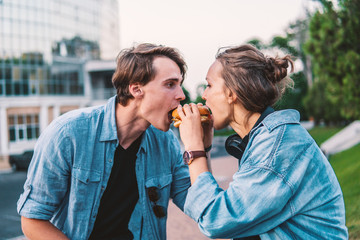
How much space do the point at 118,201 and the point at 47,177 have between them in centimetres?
64

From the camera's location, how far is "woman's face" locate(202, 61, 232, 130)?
2145 millimetres

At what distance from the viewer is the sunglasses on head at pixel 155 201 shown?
9.50ft

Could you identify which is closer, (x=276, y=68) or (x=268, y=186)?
(x=268, y=186)

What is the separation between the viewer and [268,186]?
168cm

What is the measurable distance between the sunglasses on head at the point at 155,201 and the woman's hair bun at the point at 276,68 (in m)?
1.42

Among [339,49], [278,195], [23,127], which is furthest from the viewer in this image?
[23,127]

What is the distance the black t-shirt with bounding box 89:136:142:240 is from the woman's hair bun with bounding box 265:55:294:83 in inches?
55.8

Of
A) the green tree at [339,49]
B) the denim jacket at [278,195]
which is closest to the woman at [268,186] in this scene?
the denim jacket at [278,195]

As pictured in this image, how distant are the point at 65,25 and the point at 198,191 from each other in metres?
40.0

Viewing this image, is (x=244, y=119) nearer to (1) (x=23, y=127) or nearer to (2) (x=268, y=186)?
(2) (x=268, y=186)

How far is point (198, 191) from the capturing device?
186cm

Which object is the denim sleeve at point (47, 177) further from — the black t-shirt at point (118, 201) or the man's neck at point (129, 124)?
the man's neck at point (129, 124)

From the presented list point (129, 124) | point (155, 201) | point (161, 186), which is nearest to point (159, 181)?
point (161, 186)

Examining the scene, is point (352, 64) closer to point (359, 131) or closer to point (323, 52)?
point (323, 52)
